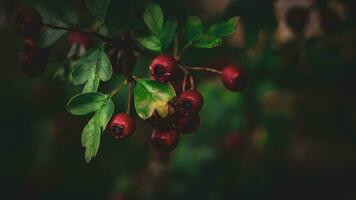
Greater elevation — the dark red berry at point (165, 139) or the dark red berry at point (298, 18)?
the dark red berry at point (298, 18)

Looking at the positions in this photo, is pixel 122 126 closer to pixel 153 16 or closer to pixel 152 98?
pixel 152 98

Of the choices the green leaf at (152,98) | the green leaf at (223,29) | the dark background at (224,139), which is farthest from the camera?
the dark background at (224,139)

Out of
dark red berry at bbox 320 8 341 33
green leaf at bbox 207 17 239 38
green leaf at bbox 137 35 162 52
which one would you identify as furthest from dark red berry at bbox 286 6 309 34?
green leaf at bbox 137 35 162 52

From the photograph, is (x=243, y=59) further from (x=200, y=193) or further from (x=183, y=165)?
(x=200, y=193)

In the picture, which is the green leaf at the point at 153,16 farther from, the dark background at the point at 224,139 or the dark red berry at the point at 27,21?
the dark background at the point at 224,139

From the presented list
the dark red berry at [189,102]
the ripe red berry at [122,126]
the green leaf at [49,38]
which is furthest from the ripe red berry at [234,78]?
the green leaf at [49,38]
